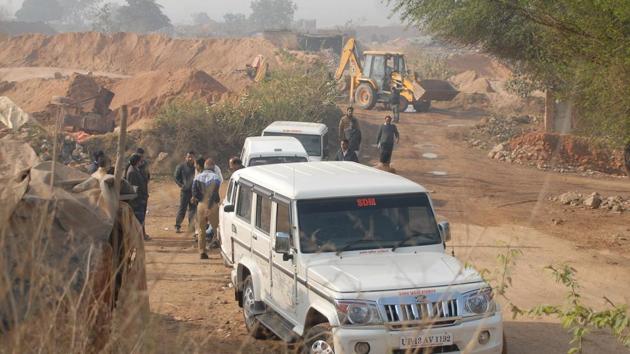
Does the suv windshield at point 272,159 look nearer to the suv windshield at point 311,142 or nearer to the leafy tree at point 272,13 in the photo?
the suv windshield at point 311,142

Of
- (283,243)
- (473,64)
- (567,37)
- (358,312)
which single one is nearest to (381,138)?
(567,37)

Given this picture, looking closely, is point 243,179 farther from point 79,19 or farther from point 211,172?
point 79,19

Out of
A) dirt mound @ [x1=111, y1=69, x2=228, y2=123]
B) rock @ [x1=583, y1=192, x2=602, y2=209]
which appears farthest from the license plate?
dirt mound @ [x1=111, y1=69, x2=228, y2=123]

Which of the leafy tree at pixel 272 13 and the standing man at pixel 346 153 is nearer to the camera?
the standing man at pixel 346 153

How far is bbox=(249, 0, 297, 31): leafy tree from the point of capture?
514 feet

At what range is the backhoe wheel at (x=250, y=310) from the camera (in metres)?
9.62

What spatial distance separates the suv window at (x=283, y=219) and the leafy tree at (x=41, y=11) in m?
156

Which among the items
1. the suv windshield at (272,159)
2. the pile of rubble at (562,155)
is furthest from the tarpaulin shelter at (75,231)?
the pile of rubble at (562,155)

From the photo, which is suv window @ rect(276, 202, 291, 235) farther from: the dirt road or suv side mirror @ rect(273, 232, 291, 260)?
the dirt road

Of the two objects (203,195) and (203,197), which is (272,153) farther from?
(203,197)

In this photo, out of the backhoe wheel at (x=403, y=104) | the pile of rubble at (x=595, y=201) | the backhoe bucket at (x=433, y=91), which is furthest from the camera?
the backhoe wheel at (x=403, y=104)

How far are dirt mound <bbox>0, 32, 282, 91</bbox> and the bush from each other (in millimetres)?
36098

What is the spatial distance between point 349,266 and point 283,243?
0.74 meters

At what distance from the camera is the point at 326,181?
9.45 m
